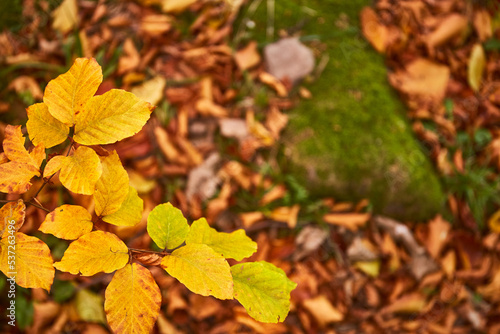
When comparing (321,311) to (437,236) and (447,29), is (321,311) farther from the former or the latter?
(447,29)

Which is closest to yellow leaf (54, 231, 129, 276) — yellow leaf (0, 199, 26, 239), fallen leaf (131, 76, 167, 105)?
yellow leaf (0, 199, 26, 239)

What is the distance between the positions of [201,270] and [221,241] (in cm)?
10

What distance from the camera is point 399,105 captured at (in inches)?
70.2

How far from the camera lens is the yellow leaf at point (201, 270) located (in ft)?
1.68

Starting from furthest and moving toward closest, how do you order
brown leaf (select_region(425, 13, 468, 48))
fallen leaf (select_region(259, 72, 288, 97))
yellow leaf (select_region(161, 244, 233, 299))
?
1. brown leaf (select_region(425, 13, 468, 48))
2. fallen leaf (select_region(259, 72, 288, 97))
3. yellow leaf (select_region(161, 244, 233, 299))

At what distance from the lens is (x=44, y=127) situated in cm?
56

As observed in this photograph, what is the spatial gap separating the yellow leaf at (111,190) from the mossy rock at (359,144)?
3.62ft

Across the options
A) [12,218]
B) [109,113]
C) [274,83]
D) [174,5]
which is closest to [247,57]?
[274,83]

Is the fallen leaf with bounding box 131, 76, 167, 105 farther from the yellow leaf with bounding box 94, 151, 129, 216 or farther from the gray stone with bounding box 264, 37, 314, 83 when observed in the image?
the yellow leaf with bounding box 94, 151, 129, 216

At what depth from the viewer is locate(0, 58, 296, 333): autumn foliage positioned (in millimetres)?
527

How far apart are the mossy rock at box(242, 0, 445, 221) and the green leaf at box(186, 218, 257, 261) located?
1.00m

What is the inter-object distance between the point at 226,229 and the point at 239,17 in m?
1.11

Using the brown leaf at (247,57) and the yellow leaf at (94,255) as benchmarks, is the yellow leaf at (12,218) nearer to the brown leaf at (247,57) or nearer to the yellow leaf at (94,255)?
the yellow leaf at (94,255)

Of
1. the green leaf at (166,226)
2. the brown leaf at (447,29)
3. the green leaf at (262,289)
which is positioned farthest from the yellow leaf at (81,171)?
the brown leaf at (447,29)
